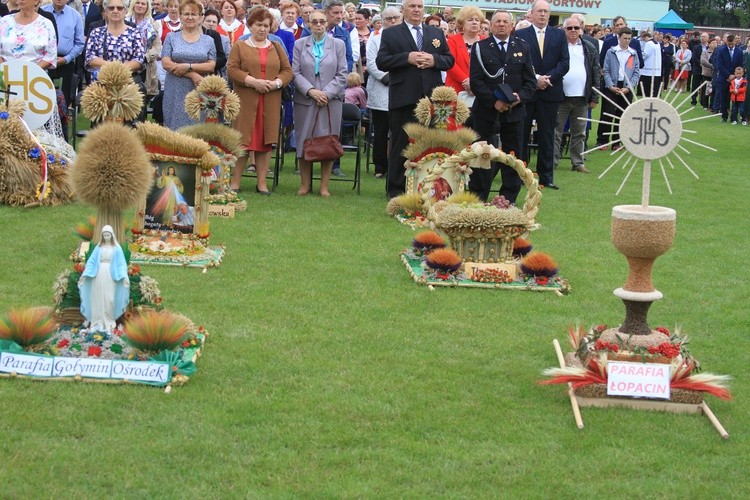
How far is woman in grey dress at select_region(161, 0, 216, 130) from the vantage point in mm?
12750

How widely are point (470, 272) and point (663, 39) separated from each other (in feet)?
88.2

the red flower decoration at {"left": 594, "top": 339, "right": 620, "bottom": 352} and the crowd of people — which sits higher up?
the crowd of people

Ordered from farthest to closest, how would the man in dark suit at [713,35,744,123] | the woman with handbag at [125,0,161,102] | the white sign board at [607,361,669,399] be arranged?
the man in dark suit at [713,35,744,123], the woman with handbag at [125,0,161,102], the white sign board at [607,361,669,399]

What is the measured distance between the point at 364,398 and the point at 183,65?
748 cm

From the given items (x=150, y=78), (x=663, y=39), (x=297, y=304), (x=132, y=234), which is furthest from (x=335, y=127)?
(x=663, y=39)

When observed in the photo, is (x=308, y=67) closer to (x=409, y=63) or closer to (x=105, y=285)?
(x=409, y=63)

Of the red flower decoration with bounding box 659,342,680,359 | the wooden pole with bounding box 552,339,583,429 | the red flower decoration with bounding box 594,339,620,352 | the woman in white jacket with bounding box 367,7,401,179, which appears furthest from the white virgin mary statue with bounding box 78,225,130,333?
the woman in white jacket with bounding box 367,7,401,179

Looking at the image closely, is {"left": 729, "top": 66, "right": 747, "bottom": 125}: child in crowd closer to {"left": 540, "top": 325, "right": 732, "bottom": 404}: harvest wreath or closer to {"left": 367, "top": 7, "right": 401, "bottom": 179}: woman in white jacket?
{"left": 367, "top": 7, "right": 401, "bottom": 179}: woman in white jacket

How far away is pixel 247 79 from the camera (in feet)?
41.9

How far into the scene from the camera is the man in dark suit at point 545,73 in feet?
48.3

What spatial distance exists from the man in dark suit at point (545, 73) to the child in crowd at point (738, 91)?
545 inches

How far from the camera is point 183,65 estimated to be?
41.8 feet

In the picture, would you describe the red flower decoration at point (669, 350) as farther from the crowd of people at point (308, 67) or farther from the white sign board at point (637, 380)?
the crowd of people at point (308, 67)

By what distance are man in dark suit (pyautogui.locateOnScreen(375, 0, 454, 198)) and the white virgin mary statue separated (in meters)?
6.59
